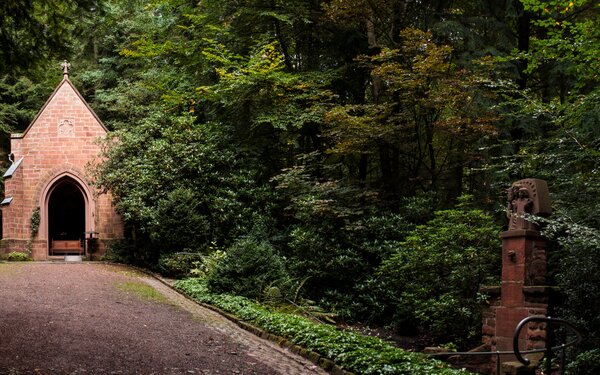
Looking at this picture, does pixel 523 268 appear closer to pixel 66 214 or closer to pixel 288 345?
pixel 288 345

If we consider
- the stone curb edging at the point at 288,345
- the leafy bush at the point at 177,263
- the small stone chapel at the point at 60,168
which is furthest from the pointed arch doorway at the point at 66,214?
the stone curb edging at the point at 288,345

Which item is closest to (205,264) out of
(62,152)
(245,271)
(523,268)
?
(245,271)

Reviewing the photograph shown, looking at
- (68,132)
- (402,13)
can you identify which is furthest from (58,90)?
(402,13)

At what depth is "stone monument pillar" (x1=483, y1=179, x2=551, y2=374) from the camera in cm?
802

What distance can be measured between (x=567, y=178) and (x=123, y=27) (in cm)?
2166

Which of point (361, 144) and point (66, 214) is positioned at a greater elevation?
point (361, 144)

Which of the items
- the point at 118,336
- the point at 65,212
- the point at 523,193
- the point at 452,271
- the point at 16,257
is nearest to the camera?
the point at 118,336

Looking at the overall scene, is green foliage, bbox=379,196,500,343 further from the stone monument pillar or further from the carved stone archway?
the carved stone archway

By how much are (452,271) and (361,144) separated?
4474 mm

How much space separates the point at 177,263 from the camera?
51.2ft

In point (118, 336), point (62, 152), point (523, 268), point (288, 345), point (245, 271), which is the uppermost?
point (62, 152)

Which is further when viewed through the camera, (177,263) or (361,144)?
(177,263)

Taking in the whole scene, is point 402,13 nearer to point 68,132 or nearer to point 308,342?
point 308,342

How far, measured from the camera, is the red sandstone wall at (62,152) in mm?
21000
